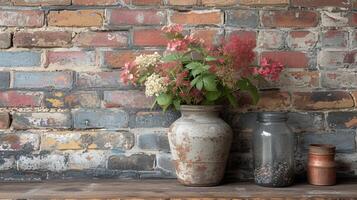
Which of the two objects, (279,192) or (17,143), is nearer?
(279,192)

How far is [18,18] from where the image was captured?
5.73ft

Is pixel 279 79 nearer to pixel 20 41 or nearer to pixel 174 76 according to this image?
pixel 174 76

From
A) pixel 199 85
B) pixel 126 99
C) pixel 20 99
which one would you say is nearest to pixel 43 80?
pixel 20 99

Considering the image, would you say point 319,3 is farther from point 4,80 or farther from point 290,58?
point 4,80

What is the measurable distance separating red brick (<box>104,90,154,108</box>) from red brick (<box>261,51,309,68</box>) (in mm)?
531

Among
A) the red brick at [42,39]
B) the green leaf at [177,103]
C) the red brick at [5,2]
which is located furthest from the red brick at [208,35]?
the red brick at [5,2]

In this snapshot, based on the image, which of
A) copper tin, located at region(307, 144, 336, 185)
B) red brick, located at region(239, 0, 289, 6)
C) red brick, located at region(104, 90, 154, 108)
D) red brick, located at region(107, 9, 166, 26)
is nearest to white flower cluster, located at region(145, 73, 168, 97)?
red brick, located at region(104, 90, 154, 108)

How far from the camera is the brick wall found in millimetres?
1734

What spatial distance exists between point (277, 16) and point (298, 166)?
2.07 ft

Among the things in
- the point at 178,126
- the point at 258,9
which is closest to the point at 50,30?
the point at 178,126

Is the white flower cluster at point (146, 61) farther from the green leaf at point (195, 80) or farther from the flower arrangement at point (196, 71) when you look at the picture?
the green leaf at point (195, 80)

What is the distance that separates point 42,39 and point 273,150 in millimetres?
1030

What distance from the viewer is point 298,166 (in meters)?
1.76

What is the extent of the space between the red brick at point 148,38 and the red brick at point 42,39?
0.28 meters
